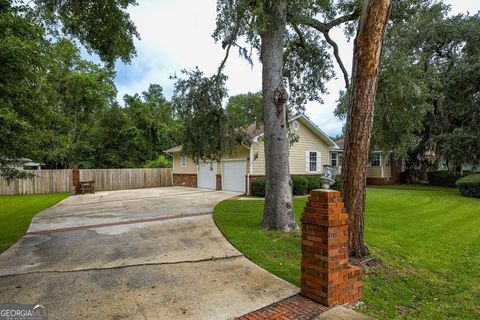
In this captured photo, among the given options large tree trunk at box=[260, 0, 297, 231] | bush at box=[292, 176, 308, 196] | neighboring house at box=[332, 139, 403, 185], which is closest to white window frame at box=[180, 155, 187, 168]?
bush at box=[292, 176, 308, 196]

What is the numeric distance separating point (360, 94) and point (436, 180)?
67.4 ft

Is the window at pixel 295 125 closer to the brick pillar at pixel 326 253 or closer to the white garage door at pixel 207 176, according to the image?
the white garage door at pixel 207 176

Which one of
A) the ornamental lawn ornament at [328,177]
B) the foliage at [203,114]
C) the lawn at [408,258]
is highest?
the foliage at [203,114]

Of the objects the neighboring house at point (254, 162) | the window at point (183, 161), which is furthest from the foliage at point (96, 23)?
the window at point (183, 161)

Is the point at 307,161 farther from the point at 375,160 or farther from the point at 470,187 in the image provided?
the point at 375,160

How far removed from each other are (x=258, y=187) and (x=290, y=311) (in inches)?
429

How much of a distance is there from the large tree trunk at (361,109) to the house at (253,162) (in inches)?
351

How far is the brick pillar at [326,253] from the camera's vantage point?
2939 millimetres

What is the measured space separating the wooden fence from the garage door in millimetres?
6887

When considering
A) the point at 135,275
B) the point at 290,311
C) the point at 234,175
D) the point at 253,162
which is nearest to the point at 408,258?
the point at 290,311

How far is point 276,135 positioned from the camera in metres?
6.59

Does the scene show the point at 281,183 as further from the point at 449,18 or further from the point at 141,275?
the point at 449,18

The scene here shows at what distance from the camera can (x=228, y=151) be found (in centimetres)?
891

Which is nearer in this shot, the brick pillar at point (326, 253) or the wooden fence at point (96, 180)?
the brick pillar at point (326, 253)
